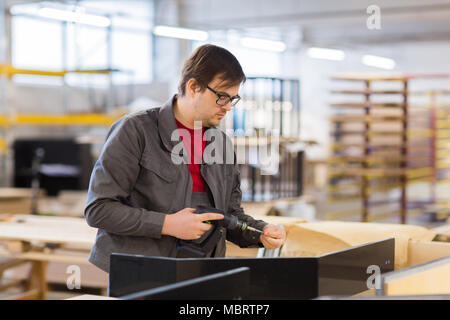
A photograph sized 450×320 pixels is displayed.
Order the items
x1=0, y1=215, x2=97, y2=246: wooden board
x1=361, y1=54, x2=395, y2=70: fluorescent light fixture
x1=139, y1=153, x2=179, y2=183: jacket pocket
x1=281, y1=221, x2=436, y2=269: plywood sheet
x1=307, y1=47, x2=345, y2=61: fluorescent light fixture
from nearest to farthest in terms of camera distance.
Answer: x1=139, y1=153, x2=179, y2=183: jacket pocket < x1=281, y1=221, x2=436, y2=269: plywood sheet < x1=0, y1=215, x2=97, y2=246: wooden board < x1=307, y1=47, x2=345, y2=61: fluorescent light fixture < x1=361, y1=54, x2=395, y2=70: fluorescent light fixture

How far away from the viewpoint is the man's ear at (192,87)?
1.83 metres

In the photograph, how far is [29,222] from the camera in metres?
3.94

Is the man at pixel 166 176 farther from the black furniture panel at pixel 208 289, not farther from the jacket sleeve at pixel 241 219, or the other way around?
the black furniture panel at pixel 208 289

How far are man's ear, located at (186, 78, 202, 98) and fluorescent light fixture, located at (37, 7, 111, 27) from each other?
683 cm

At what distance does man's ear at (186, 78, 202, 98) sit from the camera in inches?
71.9

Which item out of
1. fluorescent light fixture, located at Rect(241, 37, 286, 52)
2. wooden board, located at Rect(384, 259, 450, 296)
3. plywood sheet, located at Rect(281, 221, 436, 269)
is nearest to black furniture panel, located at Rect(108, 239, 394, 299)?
wooden board, located at Rect(384, 259, 450, 296)

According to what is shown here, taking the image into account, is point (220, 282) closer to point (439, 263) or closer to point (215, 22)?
point (439, 263)

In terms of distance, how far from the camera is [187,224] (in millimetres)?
1714

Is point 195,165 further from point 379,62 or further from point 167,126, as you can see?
point 379,62

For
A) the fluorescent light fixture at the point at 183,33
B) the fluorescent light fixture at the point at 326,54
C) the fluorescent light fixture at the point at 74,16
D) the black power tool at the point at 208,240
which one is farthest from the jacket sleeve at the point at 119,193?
the fluorescent light fixture at the point at 326,54

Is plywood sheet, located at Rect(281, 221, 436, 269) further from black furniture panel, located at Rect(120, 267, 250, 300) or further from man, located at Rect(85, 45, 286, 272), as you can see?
black furniture panel, located at Rect(120, 267, 250, 300)

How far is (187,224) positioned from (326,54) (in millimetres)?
13461

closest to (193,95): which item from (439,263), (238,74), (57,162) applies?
(238,74)

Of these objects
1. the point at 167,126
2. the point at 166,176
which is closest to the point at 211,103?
the point at 167,126
